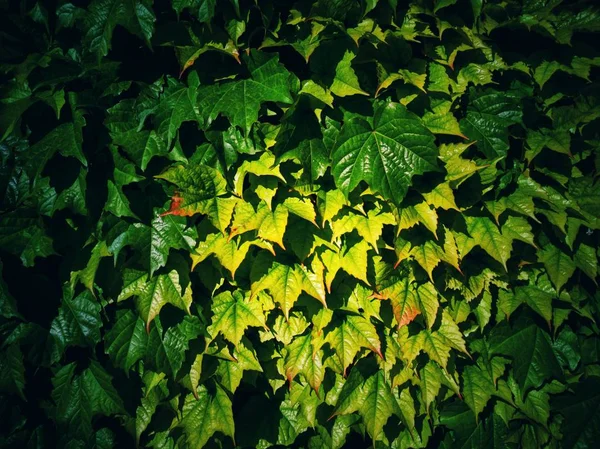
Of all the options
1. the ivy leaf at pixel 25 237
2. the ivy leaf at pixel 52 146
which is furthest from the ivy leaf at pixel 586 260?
the ivy leaf at pixel 25 237

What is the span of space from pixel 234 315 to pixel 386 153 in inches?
50.9

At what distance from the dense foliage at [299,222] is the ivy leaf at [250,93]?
0.01 metres

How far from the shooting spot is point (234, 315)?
2.47 m

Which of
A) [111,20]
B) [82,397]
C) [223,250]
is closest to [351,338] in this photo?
[223,250]

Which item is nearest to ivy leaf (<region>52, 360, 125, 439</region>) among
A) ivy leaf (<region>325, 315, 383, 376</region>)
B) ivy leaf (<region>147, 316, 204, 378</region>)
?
ivy leaf (<region>147, 316, 204, 378</region>)

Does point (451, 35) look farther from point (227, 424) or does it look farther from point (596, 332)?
point (227, 424)

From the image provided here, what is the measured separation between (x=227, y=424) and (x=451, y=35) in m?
2.75

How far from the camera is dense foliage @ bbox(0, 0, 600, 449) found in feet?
7.28

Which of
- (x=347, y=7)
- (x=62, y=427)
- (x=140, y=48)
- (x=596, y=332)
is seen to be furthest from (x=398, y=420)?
(x=140, y=48)

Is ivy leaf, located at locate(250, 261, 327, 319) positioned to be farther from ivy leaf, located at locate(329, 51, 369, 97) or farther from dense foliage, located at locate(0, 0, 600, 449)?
ivy leaf, located at locate(329, 51, 369, 97)

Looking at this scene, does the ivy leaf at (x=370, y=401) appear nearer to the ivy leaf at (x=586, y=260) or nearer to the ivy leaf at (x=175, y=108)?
the ivy leaf at (x=586, y=260)

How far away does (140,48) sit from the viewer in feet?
7.75

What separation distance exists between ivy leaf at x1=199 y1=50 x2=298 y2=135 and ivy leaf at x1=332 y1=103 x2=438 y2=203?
0.40m

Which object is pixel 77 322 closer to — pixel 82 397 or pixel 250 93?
pixel 82 397
